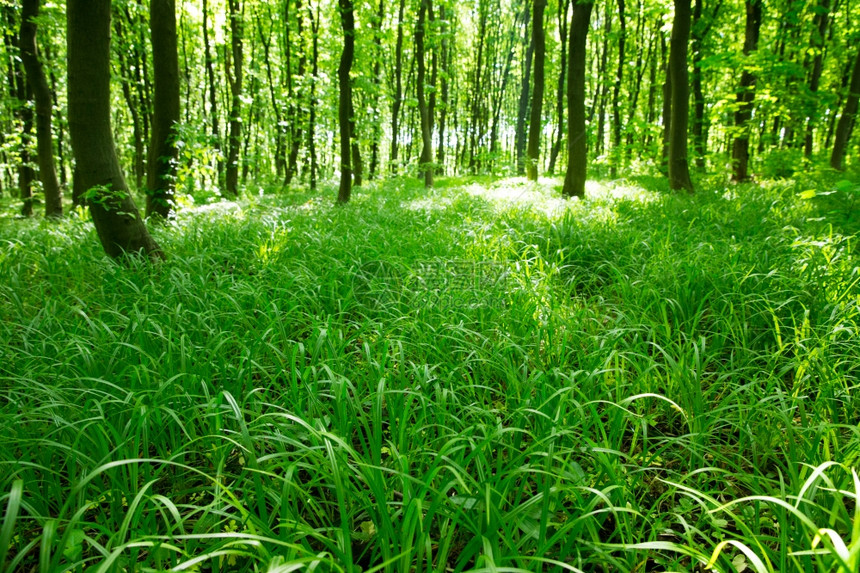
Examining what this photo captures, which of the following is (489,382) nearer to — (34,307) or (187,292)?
(187,292)

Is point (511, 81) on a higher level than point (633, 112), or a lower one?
higher

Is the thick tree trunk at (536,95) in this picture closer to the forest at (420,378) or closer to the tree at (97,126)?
the forest at (420,378)

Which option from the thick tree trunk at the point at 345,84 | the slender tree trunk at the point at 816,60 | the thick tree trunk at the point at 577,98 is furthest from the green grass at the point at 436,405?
the slender tree trunk at the point at 816,60

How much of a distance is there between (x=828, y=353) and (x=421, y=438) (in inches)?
83.8

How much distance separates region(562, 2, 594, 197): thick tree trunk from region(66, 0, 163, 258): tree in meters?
6.82

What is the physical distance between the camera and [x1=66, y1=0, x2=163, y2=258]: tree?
3.80 m

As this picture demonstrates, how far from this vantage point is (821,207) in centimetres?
594

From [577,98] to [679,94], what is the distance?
190 centimetres

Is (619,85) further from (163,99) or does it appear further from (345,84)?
(163,99)

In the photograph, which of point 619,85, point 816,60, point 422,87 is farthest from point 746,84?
point 619,85

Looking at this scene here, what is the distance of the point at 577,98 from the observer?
27.0 ft

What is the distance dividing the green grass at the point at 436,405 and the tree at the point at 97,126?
1.58 feet

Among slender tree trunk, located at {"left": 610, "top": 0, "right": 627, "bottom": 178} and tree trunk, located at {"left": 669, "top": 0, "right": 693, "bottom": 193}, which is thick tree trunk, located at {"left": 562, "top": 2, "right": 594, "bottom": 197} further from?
slender tree trunk, located at {"left": 610, "top": 0, "right": 627, "bottom": 178}

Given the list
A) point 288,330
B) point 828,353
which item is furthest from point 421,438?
point 828,353
